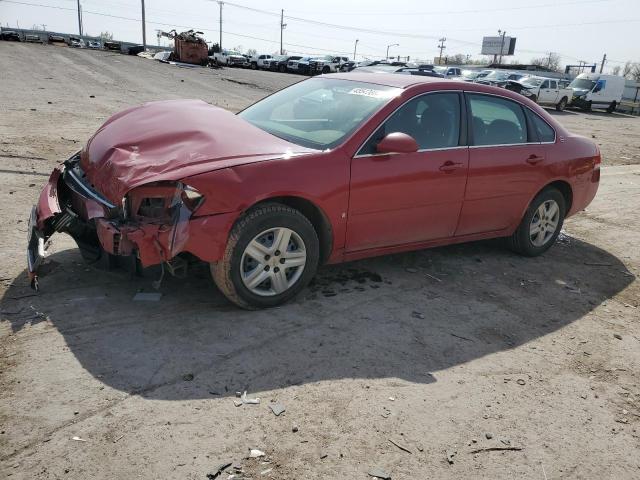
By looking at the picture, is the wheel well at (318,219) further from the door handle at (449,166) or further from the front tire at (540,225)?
the front tire at (540,225)

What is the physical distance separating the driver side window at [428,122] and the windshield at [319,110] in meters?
0.17

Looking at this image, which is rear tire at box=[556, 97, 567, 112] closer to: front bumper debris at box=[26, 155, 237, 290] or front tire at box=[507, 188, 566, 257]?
front tire at box=[507, 188, 566, 257]

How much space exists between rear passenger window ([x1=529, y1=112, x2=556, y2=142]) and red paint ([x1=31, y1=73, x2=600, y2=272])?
0.30ft

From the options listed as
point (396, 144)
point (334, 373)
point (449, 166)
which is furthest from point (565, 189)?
point (334, 373)

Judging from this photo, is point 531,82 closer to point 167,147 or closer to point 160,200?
point 167,147

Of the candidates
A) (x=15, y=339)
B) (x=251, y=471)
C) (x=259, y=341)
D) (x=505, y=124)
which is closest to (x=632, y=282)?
(x=505, y=124)

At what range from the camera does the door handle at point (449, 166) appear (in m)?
4.68

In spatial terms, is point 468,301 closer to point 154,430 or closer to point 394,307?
point 394,307

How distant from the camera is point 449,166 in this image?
15.5ft

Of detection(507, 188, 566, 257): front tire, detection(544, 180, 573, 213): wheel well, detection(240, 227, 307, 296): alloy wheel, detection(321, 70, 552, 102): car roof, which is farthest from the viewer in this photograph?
detection(544, 180, 573, 213): wheel well

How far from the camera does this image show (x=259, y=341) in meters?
3.62

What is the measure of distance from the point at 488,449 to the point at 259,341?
1.55 m

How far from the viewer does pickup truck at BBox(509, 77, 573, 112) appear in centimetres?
2895

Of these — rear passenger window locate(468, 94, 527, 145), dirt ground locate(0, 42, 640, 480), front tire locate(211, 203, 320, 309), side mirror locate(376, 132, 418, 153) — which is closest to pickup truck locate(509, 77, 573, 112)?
rear passenger window locate(468, 94, 527, 145)
